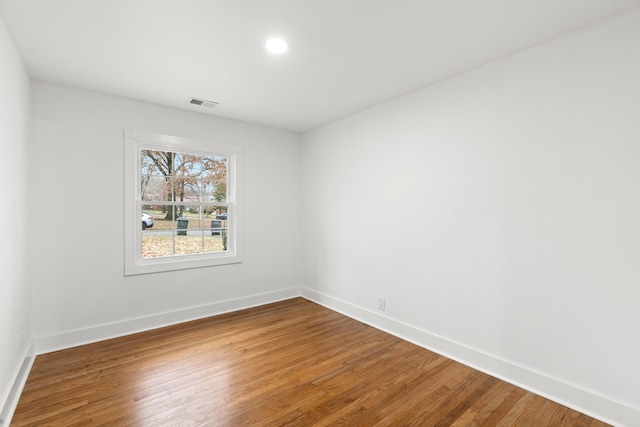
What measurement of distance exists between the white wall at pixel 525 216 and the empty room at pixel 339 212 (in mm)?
14

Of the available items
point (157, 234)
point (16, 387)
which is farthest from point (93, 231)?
point (16, 387)

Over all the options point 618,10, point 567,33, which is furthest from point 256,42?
point 618,10

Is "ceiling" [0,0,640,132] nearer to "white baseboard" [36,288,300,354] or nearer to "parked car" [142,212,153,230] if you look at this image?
"parked car" [142,212,153,230]

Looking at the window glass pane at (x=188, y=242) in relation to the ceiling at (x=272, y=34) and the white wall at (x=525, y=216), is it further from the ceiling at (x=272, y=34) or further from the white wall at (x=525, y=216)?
the white wall at (x=525, y=216)

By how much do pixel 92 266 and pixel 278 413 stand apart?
2.44m

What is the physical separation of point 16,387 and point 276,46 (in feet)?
10.1

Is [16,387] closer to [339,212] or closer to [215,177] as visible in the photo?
[215,177]

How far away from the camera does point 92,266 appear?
3.04 metres

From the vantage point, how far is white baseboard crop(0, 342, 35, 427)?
6.08 ft

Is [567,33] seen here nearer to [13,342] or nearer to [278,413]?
[278,413]

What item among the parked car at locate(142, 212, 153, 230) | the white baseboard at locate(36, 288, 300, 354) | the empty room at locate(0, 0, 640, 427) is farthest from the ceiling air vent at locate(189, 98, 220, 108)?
the white baseboard at locate(36, 288, 300, 354)

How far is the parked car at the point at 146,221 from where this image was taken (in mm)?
3420

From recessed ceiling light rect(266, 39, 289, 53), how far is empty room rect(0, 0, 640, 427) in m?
0.03

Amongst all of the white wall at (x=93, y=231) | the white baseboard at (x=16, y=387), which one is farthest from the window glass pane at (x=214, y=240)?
the white baseboard at (x=16, y=387)
